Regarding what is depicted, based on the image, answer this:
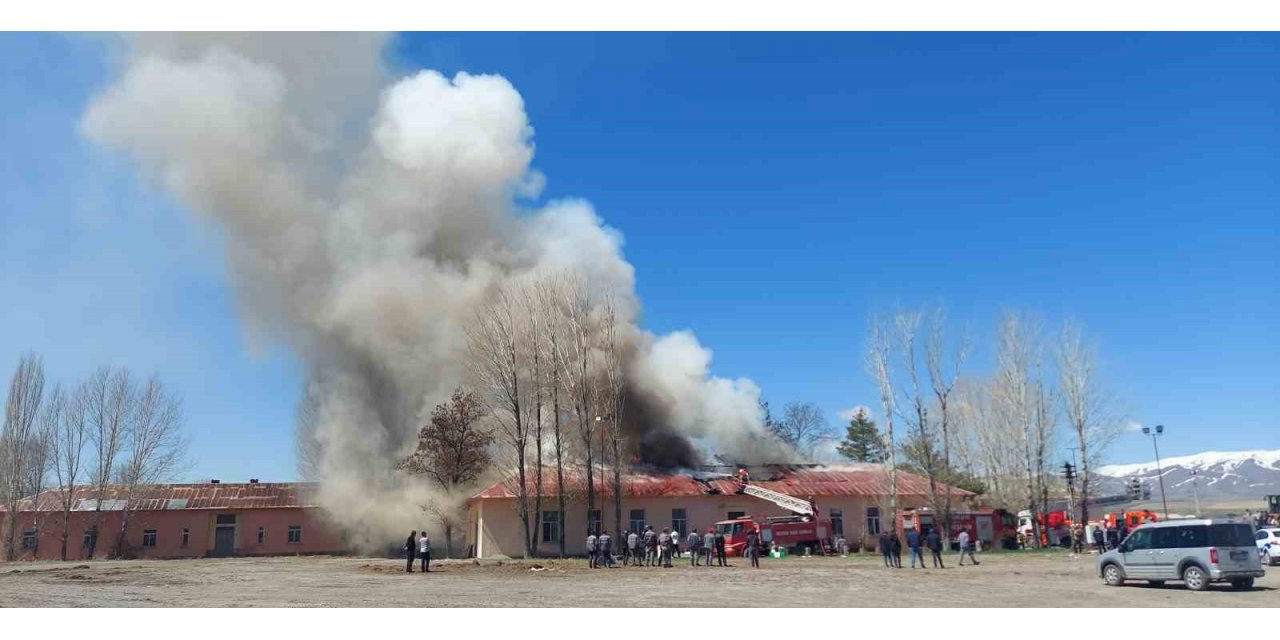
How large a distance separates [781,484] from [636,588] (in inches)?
952

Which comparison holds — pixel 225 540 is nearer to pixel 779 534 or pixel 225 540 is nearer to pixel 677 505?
pixel 677 505

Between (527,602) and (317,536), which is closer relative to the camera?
(527,602)

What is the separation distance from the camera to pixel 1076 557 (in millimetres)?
32875

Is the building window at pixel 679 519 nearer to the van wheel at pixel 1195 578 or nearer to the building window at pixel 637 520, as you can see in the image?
the building window at pixel 637 520

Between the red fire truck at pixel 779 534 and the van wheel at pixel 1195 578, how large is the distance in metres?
19.3

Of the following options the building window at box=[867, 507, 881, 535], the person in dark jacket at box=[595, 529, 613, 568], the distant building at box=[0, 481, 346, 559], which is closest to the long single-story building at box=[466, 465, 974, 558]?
the building window at box=[867, 507, 881, 535]

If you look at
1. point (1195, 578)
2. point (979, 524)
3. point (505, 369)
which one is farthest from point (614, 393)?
point (1195, 578)

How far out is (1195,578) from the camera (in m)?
17.6

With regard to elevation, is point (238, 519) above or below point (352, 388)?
below

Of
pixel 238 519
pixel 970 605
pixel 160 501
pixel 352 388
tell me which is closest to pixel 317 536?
pixel 238 519

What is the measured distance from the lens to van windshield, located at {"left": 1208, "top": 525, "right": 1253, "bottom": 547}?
57.0ft

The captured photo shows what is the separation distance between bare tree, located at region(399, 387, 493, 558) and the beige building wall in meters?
1.52
